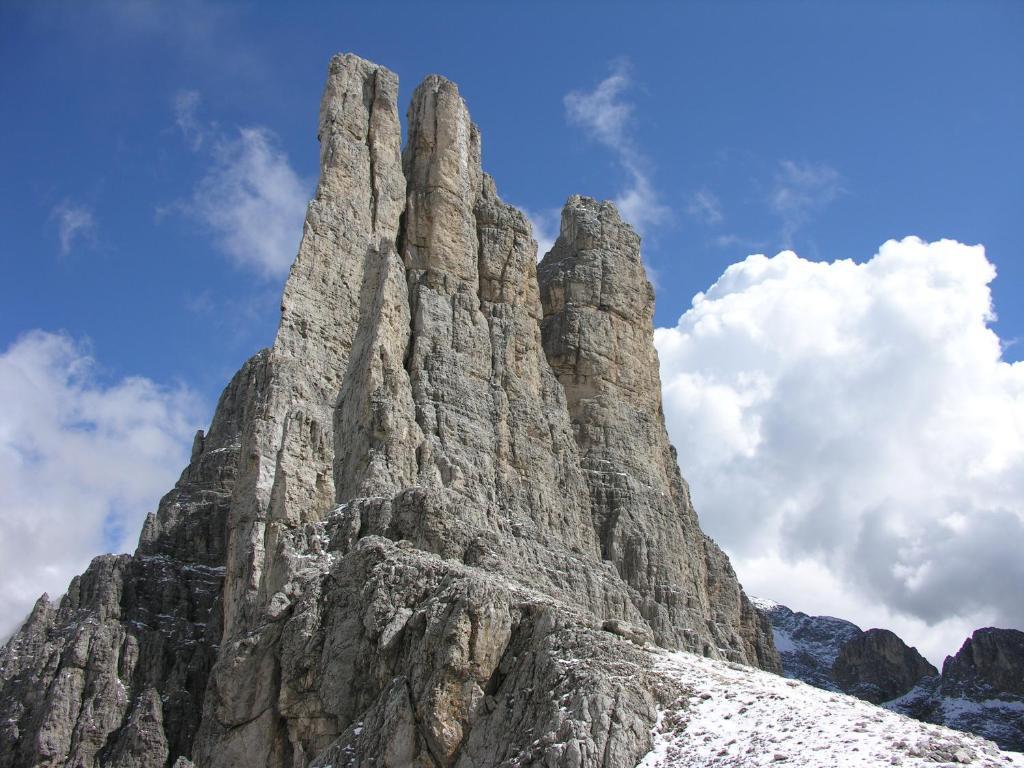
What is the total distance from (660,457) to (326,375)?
2732 cm

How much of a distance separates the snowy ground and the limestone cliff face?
1.32 metres

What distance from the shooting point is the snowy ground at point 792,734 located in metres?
35.0

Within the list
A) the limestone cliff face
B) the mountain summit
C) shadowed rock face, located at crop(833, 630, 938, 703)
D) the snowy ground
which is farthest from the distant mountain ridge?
the snowy ground

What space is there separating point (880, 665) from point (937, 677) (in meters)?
6.88

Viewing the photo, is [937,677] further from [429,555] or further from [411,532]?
[429,555]

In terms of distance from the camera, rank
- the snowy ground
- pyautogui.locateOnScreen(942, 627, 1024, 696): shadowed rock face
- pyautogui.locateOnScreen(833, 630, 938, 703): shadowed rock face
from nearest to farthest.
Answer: the snowy ground < pyautogui.locateOnScreen(942, 627, 1024, 696): shadowed rock face < pyautogui.locateOnScreen(833, 630, 938, 703): shadowed rock face

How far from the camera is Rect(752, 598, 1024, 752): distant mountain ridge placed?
14088 cm

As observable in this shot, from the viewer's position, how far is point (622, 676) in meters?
41.5

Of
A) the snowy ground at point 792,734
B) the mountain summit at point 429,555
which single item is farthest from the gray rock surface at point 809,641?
the snowy ground at point 792,734

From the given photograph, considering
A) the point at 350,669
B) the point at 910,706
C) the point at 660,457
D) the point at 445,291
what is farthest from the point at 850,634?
the point at 350,669

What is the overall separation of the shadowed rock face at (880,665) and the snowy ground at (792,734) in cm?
12100

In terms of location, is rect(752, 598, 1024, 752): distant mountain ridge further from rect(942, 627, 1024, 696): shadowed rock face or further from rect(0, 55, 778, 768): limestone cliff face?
rect(0, 55, 778, 768): limestone cliff face

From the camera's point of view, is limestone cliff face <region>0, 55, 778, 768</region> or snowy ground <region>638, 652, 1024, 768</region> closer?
snowy ground <region>638, 652, 1024, 768</region>

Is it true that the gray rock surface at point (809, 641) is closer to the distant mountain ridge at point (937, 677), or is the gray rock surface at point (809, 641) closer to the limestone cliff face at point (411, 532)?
the distant mountain ridge at point (937, 677)
